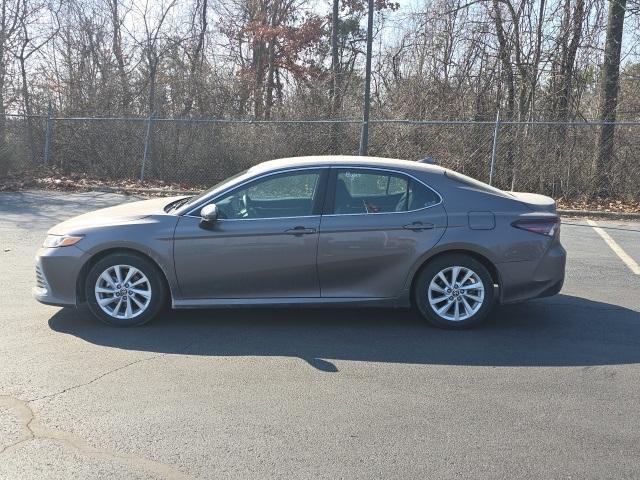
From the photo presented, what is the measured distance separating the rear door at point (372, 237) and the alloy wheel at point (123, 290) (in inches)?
61.8

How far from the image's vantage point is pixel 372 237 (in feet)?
18.1

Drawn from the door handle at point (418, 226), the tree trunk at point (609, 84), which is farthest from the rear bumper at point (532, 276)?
the tree trunk at point (609, 84)

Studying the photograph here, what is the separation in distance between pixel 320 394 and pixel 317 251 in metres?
1.57

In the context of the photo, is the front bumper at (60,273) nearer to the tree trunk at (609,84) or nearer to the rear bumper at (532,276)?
the rear bumper at (532,276)

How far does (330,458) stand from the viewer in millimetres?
3410

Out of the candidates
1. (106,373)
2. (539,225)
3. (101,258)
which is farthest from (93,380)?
(539,225)

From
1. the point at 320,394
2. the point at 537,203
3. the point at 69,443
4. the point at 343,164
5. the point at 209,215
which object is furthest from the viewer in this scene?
the point at 537,203

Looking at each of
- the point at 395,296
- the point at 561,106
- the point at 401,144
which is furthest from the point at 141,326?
the point at 561,106

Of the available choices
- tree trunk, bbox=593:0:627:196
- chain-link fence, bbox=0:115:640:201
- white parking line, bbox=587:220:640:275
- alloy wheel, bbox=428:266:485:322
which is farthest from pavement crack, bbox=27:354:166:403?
tree trunk, bbox=593:0:627:196

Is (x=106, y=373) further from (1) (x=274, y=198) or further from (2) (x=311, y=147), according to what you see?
(2) (x=311, y=147)

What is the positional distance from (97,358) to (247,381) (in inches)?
49.7

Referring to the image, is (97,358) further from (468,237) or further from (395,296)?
(468,237)

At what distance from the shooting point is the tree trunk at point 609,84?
14641mm

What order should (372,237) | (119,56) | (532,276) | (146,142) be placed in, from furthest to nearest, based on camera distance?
(119,56) → (146,142) → (532,276) → (372,237)
